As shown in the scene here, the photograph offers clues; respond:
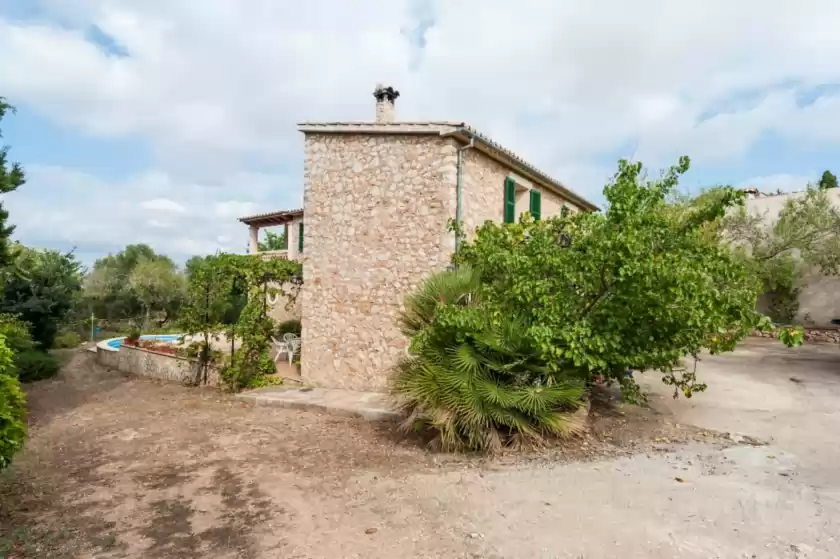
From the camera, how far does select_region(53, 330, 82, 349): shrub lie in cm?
2075

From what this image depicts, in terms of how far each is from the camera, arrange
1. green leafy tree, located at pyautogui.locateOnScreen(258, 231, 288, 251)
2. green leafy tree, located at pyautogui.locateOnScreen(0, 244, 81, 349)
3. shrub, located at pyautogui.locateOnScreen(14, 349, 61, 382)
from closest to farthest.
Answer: shrub, located at pyautogui.locateOnScreen(14, 349, 61, 382) < green leafy tree, located at pyautogui.locateOnScreen(0, 244, 81, 349) < green leafy tree, located at pyautogui.locateOnScreen(258, 231, 288, 251)

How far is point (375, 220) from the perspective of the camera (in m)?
11.1

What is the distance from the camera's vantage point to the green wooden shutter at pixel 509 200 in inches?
492

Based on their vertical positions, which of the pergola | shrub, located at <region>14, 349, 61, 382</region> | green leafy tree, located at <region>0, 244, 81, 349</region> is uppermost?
the pergola

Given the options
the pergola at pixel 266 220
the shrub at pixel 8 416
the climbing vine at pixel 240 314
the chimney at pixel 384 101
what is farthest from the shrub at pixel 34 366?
the chimney at pixel 384 101

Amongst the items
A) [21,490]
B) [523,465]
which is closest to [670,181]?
[523,465]

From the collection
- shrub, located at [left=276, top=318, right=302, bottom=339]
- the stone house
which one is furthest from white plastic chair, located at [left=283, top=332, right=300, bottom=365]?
the stone house

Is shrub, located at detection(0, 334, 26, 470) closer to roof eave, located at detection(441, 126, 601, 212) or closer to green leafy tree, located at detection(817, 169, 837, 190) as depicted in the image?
roof eave, located at detection(441, 126, 601, 212)

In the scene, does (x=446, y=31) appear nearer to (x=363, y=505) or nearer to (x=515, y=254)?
(x=515, y=254)

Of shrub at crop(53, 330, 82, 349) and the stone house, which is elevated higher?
the stone house

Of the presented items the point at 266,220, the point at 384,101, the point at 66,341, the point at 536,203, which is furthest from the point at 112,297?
the point at 536,203

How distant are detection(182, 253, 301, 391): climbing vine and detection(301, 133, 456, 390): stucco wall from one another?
1031 millimetres

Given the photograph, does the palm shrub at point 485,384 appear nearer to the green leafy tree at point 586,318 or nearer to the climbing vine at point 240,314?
the green leafy tree at point 586,318

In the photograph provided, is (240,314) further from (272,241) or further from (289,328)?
(272,241)
